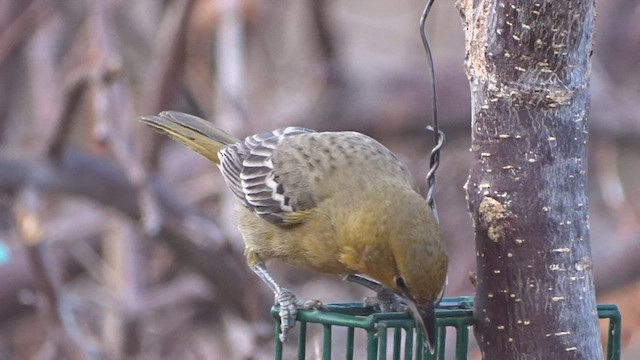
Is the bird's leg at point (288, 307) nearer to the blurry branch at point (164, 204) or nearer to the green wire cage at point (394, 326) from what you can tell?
the green wire cage at point (394, 326)

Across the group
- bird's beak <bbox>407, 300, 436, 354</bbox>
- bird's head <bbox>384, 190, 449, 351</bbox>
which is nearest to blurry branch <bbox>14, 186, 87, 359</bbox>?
bird's head <bbox>384, 190, 449, 351</bbox>

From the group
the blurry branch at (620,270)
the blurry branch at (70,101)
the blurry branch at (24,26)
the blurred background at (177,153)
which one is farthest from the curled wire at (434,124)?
the blurry branch at (24,26)

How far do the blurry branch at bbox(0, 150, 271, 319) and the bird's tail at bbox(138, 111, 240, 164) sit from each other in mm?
390

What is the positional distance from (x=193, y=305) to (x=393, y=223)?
A: 3.76 metres

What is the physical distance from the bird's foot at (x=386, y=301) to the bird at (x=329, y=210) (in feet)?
0.10

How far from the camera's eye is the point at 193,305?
754cm

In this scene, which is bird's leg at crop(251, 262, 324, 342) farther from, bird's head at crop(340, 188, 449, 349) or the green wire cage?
bird's head at crop(340, 188, 449, 349)

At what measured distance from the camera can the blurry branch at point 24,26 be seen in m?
6.80

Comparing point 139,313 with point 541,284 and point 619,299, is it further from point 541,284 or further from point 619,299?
point 541,284

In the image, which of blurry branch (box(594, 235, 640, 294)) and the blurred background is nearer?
the blurred background

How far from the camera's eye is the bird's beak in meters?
3.42

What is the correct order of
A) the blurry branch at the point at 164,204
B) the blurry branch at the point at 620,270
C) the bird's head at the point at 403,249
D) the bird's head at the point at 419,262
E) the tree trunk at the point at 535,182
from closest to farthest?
the tree trunk at the point at 535,182 → the bird's head at the point at 419,262 → the bird's head at the point at 403,249 → the blurry branch at the point at 164,204 → the blurry branch at the point at 620,270

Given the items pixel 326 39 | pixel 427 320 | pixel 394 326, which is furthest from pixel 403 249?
pixel 326 39

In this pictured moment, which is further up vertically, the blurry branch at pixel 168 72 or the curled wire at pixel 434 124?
the blurry branch at pixel 168 72
